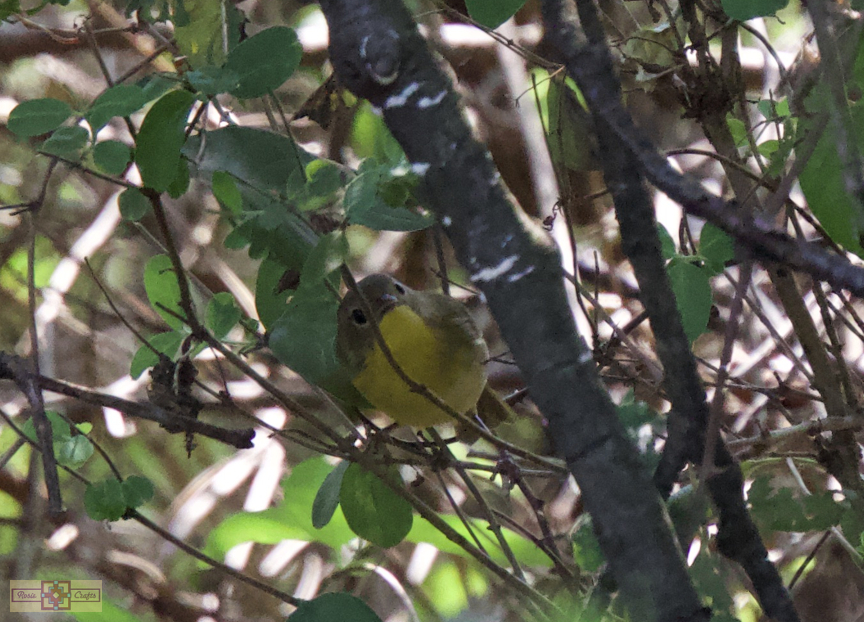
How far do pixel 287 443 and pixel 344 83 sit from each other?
891 mm

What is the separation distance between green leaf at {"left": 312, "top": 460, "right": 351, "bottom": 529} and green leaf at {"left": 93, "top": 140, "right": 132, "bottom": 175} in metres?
0.26

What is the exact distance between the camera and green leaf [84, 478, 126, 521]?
1.60 feet

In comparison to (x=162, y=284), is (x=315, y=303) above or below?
below

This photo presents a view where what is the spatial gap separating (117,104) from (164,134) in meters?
0.03

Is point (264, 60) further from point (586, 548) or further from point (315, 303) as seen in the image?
point (586, 548)

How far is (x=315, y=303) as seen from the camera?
1.44 feet

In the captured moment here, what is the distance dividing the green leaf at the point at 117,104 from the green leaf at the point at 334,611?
284 mm

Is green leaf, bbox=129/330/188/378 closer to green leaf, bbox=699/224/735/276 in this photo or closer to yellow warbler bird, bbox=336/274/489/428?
yellow warbler bird, bbox=336/274/489/428

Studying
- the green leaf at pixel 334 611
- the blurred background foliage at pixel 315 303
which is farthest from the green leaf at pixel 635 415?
the green leaf at pixel 334 611

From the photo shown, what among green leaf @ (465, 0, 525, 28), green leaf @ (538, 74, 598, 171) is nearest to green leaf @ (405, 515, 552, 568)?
green leaf @ (538, 74, 598, 171)

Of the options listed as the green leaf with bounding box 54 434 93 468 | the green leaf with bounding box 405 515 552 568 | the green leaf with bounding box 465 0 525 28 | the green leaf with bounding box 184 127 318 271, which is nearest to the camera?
the green leaf with bounding box 465 0 525 28

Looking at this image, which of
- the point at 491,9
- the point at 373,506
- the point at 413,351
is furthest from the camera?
the point at 413,351

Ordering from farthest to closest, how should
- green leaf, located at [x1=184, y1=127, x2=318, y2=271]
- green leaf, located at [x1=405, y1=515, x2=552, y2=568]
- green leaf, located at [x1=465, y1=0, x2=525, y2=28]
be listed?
green leaf, located at [x1=405, y1=515, x2=552, y2=568] < green leaf, located at [x1=184, y1=127, x2=318, y2=271] < green leaf, located at [x1=465, y1=0, x2=525, y2=28]
